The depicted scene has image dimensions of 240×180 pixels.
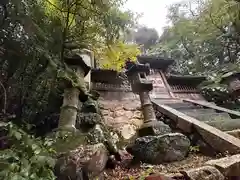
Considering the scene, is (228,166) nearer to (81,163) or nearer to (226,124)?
(81,163)

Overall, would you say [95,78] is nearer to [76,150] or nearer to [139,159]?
[139,159]

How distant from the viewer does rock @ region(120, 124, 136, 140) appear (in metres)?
5.95

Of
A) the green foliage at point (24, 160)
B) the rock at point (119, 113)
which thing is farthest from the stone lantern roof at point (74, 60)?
the green foliage at point (24, 160)

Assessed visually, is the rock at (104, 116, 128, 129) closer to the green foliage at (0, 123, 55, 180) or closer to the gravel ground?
the gravel ground

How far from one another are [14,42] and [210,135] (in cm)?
367

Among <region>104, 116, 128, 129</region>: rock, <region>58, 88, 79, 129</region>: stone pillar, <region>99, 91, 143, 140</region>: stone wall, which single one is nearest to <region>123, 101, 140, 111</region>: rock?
<region>99, 91, 143, 140</region>: stone wall

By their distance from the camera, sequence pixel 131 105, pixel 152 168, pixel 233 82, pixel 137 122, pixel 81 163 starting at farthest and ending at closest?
1. pixel 233 82
2. pixel 131 105
3. pixel 137 122
4. pixel 152 168
5. pixel 81 163

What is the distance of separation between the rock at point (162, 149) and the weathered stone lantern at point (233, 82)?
5364 mm

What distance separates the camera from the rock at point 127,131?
234 inches

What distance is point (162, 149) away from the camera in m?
4.11

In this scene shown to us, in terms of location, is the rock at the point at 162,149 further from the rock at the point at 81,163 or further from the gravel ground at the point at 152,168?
the rock at the point at 81,163

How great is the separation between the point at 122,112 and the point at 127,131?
0.84 m

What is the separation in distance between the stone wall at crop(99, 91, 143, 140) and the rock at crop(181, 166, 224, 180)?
2.97 m

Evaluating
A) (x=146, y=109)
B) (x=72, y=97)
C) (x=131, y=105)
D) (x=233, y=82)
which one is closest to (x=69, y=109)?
(x=72, y=97)
